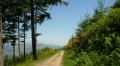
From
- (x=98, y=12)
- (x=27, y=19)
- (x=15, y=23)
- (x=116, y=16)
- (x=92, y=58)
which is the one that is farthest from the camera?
(x=15, y=23)

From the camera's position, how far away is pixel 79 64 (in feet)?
60.3

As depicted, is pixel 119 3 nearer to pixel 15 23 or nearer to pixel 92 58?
pixel 92 58

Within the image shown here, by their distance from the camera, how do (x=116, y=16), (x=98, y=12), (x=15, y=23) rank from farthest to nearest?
(x=15, y=23)
(x=98, y=12)
(x=116, y=16)

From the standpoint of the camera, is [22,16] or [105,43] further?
[22,16]

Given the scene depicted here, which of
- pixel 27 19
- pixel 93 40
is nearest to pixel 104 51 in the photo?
pixel 93 40

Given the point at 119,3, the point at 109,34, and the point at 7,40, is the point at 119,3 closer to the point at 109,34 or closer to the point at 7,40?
the point at 109,34

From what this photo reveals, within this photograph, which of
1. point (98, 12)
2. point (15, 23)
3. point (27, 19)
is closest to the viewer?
point (98, 12)

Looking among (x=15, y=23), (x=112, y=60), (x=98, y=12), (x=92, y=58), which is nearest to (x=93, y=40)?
(x=92, y=58)

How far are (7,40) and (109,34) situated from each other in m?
32.5

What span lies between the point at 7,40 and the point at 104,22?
3124 cm

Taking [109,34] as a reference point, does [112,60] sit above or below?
below

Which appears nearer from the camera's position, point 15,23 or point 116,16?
point 116,16

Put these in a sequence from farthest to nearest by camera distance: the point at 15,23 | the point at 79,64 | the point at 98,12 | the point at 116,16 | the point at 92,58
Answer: the point at 15,23 → the point at 98,12 → the point at 79,64 → the point at 116,16 → the point at 92,58

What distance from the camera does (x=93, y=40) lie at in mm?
18516
